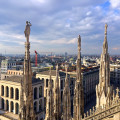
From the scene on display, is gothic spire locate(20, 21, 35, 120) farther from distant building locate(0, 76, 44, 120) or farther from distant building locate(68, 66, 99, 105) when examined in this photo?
distant building locate(68, 66, 99, 105)

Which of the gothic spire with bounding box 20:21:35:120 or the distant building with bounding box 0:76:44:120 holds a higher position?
the gothic spire with bounding box 20:21:35:120

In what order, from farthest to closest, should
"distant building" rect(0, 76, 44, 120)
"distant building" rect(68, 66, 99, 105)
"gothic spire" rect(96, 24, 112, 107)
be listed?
"distant building" rect(68, 66, 99, 105) < "distant building" rect(0, 76, 44, 120) < "gothic spire" rect(96, 24, 112, 107)

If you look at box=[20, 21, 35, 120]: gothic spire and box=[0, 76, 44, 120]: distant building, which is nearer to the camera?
box=[20, 21, 35, 120]: gothic spire

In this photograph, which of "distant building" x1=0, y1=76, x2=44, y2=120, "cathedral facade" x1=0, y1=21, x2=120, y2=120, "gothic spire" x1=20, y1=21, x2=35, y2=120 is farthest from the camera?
"distant building" x1=0, y1=76, x2=44, y2=120

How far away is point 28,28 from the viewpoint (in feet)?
39.7

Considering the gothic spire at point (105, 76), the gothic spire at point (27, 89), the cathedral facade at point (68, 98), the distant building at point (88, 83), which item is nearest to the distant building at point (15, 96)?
the distant building at point (88, 83)

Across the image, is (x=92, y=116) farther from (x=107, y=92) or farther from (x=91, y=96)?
(x=91, y=96)

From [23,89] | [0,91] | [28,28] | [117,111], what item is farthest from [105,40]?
[0,91]

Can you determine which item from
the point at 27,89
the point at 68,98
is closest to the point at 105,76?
the point at 68,98

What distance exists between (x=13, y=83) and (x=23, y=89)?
118ft

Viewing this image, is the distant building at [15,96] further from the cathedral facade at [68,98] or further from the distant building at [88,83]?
the cathedral facade at [68,98]

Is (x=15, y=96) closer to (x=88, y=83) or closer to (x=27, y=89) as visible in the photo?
(x=88, y=83)

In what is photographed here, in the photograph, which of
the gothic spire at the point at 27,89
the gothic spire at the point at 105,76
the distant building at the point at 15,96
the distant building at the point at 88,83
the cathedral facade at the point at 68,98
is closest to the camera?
the gothic spire at the point at 27,89

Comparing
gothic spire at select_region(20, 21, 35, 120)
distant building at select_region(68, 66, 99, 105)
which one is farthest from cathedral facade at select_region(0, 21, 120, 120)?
distant building at select_region(68, 66, 99, 105)
